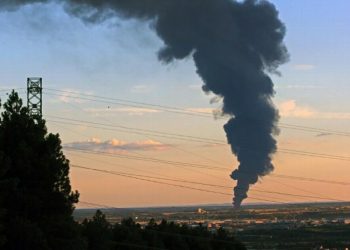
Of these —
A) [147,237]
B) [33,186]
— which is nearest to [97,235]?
[147,237]

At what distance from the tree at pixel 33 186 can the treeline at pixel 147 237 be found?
13388 mm

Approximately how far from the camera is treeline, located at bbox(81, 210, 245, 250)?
58.2 meters

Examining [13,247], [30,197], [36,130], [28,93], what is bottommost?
[13,247]

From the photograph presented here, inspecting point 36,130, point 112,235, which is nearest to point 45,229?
point 36,130

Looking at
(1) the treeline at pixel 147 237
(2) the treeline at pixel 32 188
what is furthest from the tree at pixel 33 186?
(1) the treeline at pixel 147 237

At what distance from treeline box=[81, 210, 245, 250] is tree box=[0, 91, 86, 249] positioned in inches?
527

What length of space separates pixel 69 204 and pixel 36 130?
4.33m

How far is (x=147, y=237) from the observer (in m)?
71.4

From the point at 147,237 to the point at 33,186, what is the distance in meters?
31.0

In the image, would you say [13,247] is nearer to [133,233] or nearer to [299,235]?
[133,233]

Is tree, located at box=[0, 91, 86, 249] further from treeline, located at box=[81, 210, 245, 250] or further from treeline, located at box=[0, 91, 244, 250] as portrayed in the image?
treeline, located at box=[81, 210, 245, 250]

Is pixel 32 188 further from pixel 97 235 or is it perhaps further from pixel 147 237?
pixel 147 237

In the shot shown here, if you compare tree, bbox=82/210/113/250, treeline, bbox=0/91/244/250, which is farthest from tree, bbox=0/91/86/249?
tree, bbox=82/210/113/250

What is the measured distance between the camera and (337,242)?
15025cm
